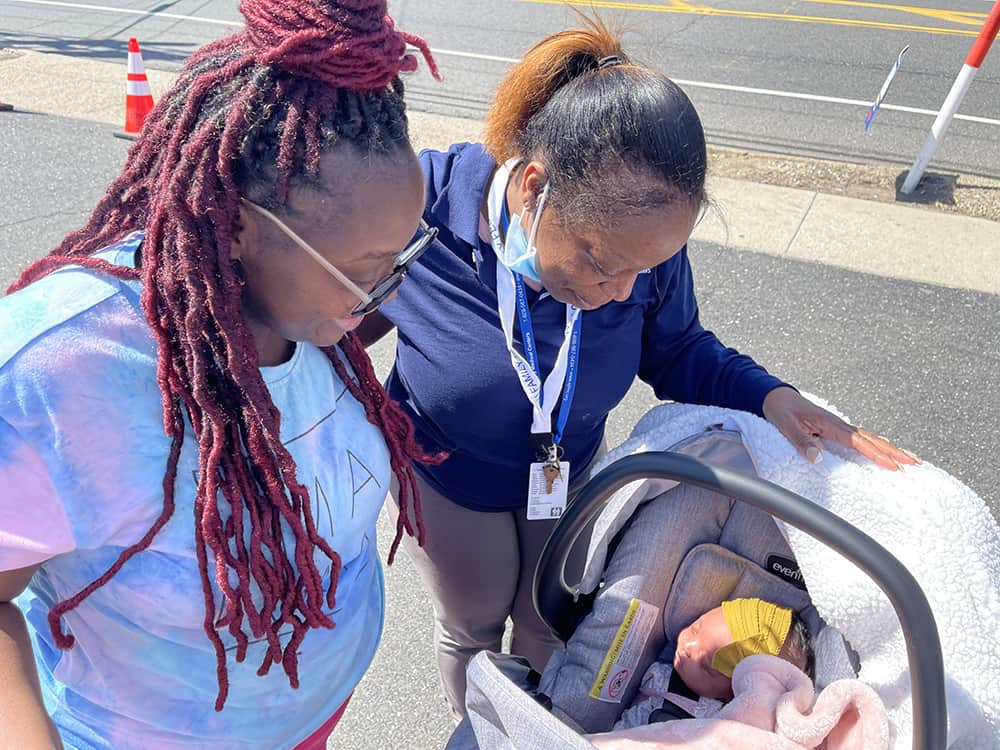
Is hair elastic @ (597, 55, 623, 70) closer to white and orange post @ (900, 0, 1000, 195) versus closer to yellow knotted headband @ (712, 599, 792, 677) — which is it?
yellow knotted headband @ (712, 599, 792, 677)

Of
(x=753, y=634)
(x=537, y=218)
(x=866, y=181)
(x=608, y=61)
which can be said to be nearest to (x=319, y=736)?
(x=753, y=634)

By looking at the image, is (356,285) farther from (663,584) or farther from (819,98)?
(819,98)

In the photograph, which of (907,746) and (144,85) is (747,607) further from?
(144,85)

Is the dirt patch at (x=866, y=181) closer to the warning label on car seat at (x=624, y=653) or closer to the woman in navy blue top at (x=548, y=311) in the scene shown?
the woman in navy blue top at (x=548, y=311)

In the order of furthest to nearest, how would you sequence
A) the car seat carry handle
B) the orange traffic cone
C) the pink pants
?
1. the orange traffic cone
2. the pink pants
3. the car seat carry handle

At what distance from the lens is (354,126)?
1186 millimetres

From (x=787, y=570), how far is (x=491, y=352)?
71 centimetres

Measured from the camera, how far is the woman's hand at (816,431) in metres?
1.61

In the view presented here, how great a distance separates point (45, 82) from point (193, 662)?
7.09m

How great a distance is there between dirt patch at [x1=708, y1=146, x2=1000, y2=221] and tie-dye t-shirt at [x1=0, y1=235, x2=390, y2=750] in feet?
14.9

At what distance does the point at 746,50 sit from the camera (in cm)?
855

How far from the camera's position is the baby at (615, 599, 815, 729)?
5.27 feet

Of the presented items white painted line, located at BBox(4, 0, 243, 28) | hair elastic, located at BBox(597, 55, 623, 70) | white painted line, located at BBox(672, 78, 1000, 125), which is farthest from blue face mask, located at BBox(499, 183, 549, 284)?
white painted line, located at BBox(4, 0, 243, 28)

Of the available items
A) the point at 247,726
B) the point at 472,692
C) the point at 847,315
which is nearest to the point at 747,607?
the point at 472,692
